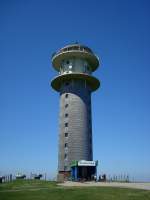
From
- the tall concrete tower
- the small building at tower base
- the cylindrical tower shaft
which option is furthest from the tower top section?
the small building at tower base

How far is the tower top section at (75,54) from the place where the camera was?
6856 centimetres

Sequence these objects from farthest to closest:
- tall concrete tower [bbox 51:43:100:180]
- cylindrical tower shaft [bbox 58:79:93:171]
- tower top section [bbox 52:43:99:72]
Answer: tower top section [bbox 52:43:99:72], tall concrete tower [bbox 51:43:100:180], cylindrical tower shaft [bbox 58:79:93:171]

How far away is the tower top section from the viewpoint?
225ft

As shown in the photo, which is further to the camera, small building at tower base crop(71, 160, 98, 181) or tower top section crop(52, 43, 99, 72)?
tower top section crop(52, 43, 99, 72)

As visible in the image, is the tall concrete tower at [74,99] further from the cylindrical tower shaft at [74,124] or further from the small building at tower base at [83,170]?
the small building at tower base at [83,170]

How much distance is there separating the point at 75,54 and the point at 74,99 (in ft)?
37.1

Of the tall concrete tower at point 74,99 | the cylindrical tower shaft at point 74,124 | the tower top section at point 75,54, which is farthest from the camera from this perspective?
the tower top section at point 75,54

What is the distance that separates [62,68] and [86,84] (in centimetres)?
728

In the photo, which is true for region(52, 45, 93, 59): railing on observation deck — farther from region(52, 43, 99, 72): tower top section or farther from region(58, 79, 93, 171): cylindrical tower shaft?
region(58, 79, 93, 171): cylindrical tower shaft

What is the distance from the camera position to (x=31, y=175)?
3027 inches

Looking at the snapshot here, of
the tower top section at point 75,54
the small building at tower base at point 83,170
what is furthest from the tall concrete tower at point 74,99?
the small building at tower base at point 83,170

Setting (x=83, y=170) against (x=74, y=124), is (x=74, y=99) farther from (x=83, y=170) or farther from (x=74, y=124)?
(x=83, y=170)

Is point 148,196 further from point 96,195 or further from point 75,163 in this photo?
point 75,163

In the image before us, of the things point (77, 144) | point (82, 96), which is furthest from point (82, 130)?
point (82, 96)
